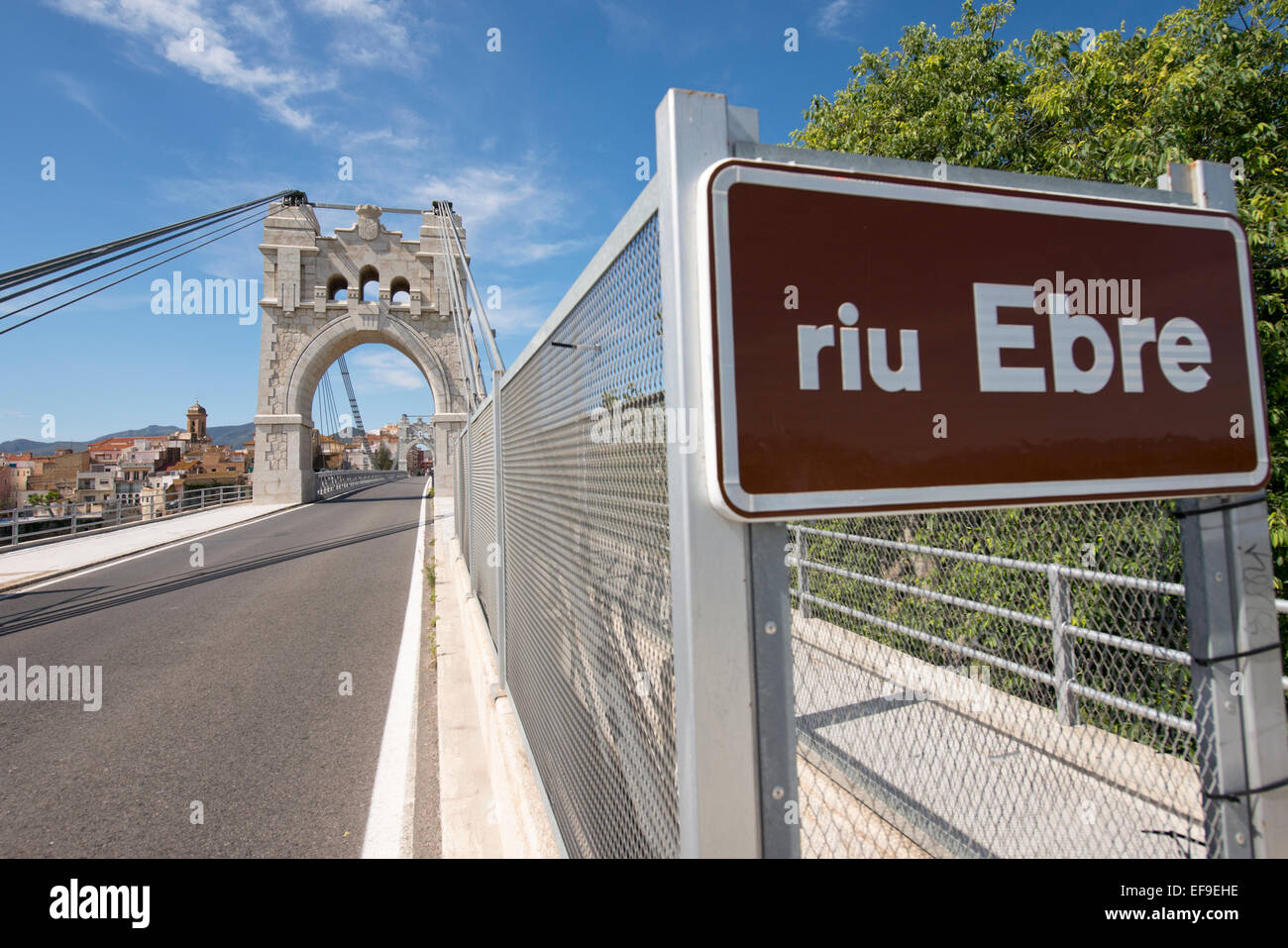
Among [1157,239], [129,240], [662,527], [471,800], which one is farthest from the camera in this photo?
[129,240]

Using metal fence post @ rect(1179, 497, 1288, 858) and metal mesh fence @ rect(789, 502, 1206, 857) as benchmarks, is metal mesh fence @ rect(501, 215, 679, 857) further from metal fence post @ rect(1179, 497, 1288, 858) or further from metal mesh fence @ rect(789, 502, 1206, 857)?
metal fence post @ rect(1179, 497, 1288, 858)

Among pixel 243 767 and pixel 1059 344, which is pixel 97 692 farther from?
pixel 1059 344

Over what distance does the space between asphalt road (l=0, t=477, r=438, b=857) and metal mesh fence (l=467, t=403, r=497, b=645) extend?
3.50 ft

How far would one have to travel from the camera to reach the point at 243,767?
3.82 metres

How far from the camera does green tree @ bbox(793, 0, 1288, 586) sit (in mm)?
5879

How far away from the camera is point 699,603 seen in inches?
43.8

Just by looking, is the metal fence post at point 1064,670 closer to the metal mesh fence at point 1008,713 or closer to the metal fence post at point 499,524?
the metal mesh fence at point 1008,713

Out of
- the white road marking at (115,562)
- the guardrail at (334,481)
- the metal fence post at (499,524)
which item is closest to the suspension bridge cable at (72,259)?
the white road marking at (115,562)

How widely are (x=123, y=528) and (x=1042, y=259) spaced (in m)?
23.8

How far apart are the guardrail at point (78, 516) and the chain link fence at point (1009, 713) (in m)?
18.5

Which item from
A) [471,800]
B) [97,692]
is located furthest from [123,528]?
[471,800]

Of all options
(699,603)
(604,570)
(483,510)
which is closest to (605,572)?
(604,570)

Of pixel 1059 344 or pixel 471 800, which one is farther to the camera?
pixel 471 800

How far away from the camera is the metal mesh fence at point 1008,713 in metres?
2.28
